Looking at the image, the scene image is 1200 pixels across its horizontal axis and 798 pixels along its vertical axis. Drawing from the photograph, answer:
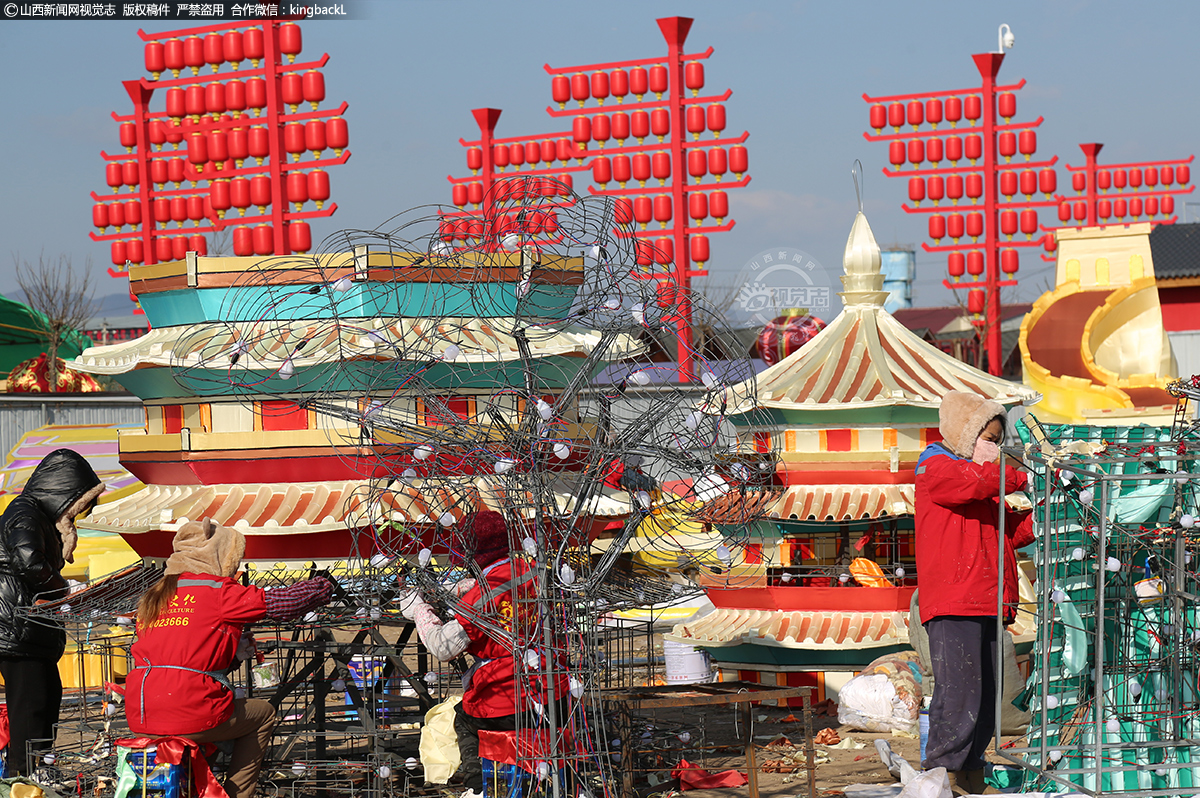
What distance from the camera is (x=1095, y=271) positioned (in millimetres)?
17891

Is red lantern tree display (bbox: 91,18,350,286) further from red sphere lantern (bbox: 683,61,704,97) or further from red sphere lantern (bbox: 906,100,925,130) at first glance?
red sphere lantern (bbox: 906,100,925,130)

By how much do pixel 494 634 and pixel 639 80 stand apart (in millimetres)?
15902

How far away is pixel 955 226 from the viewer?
72.5 feet

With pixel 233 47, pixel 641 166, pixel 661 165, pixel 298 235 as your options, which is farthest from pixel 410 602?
pixel 641 166

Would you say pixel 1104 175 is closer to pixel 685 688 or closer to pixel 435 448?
pixel 685 688

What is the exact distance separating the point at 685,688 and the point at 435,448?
2313 millimetres

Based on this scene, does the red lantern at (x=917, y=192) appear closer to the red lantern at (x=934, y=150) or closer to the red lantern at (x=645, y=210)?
the red lantern at (x=934, y=150)

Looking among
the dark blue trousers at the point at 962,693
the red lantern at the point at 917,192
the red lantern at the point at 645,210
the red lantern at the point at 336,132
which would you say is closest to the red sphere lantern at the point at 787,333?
the red lantern at the point at 917,192

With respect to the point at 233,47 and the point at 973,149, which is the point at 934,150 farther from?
the point at 233,47

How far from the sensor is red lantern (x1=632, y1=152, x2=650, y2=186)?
20062mm

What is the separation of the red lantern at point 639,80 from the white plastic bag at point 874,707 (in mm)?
13526

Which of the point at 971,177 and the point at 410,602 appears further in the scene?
the point at 971,177

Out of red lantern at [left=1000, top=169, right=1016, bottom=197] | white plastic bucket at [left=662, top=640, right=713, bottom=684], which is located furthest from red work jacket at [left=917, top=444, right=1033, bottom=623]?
red lantern at [left=1000, top=169, right=1016, bottom=197]

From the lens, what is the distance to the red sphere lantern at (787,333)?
81.8ft
